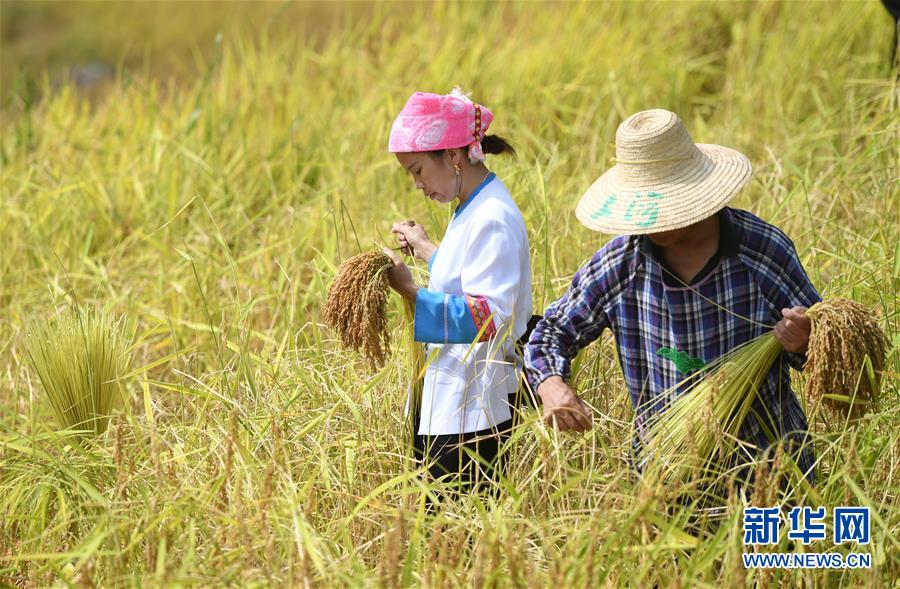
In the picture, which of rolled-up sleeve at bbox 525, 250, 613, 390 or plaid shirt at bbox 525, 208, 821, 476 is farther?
rolled-up sleeve at bbox 525, 250, 613, 390

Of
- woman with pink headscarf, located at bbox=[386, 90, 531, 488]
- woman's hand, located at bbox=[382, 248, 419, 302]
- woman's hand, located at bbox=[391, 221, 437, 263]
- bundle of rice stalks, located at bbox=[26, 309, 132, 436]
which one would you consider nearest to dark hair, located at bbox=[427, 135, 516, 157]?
woman with pink headscarf, located at bbox=[386, 90, 531, 488]

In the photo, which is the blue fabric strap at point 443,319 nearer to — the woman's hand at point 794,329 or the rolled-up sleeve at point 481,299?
the rolled-up sleeve at point 481,299

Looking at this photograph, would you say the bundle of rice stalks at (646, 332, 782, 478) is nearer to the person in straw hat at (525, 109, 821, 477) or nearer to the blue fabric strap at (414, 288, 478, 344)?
the person in straw hat at (525, 109, 821, 477)

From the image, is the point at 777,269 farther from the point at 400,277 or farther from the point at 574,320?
the point at 400,277

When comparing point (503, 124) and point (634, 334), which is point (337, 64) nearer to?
point (503, 124)

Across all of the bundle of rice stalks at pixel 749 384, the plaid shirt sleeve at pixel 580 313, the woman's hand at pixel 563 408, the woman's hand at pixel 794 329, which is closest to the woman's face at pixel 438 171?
the plaid shirt sleeve at pixel 580 313

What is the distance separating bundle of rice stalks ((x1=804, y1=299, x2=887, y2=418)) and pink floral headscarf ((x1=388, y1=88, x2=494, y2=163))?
0.84 meters

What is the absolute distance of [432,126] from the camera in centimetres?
229

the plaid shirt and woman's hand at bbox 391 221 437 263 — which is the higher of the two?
woman's hand at bbox 391 221 437 263

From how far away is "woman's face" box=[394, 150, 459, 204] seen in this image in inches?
91.7

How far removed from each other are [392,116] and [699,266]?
269cm

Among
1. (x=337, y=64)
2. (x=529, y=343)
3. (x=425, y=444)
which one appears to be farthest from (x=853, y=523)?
Result: (x=337, y=64)

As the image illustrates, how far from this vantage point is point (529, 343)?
2.19 metres

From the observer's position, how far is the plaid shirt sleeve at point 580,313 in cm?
215
